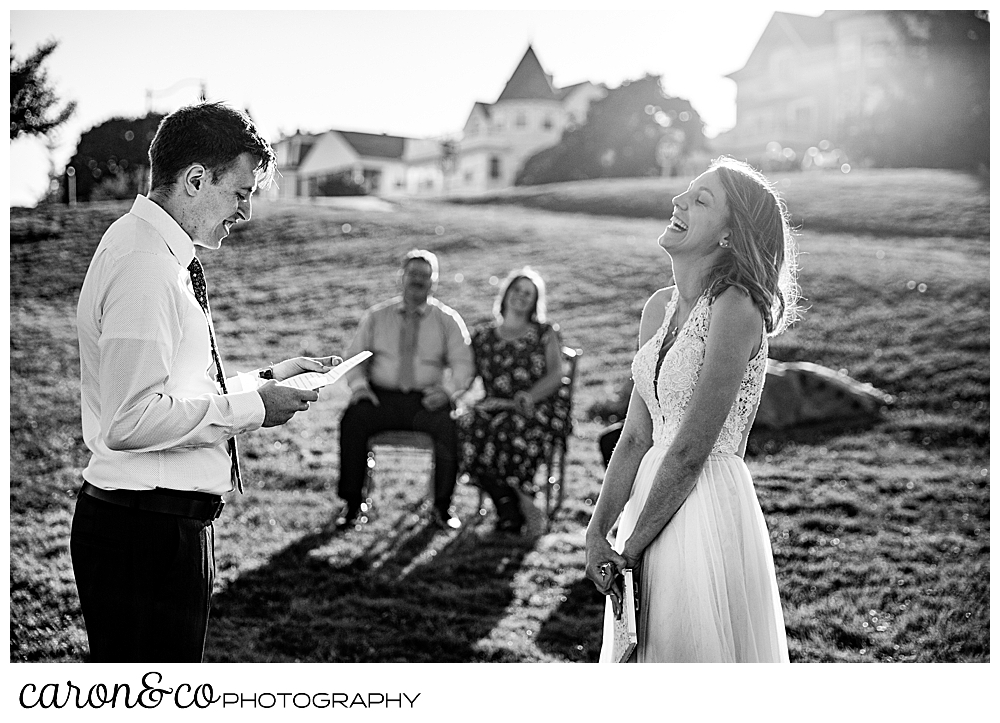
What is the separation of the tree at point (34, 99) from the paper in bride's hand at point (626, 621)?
3.96m

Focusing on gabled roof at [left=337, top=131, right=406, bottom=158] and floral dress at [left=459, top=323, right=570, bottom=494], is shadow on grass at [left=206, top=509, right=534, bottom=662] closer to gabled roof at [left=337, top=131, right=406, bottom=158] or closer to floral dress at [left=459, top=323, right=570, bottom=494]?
floral dress at [left=459, top=323, right=570, bottom=494]

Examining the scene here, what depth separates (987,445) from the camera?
6754mm

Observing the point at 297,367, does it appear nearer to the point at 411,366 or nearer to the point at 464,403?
the point at 411,366

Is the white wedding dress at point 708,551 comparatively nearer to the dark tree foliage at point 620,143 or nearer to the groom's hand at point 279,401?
the groom's hand at point 279,401

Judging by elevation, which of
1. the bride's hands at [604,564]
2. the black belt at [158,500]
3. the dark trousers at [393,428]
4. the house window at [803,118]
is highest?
the house window at [803,118]

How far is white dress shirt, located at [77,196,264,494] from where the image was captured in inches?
70.1

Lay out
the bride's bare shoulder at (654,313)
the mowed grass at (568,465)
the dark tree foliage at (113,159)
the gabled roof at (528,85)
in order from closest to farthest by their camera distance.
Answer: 1. the bride's bare shoulder at (654,313)
2. the mowed grass at (568,465)
3. the dark tree foliage at (113,159)
4. the gabled roof at (528,85)

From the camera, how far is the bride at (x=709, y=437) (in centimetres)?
208

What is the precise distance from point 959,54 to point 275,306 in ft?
22.7

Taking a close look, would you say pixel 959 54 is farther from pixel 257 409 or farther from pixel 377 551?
pixel 257 409

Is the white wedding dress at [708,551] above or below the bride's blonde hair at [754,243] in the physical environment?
below

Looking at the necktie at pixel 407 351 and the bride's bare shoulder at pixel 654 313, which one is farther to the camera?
the necktie at pixel 407 351

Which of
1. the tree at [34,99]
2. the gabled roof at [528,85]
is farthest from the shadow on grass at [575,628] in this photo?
the gabled roof at [528,85]
